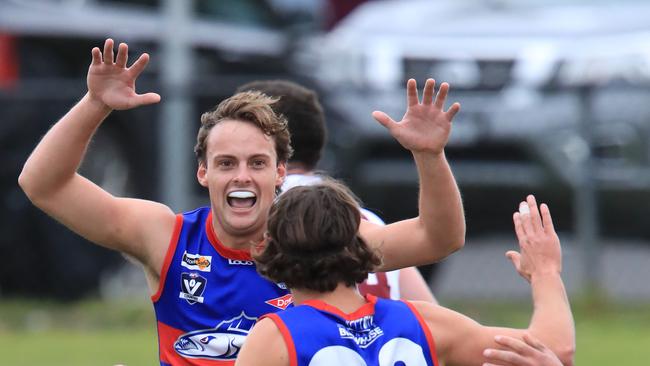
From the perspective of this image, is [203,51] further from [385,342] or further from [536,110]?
[385,342]

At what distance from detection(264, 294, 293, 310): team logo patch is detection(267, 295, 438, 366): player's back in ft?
2.25

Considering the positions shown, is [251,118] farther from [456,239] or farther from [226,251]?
[456,239]

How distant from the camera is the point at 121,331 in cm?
1030

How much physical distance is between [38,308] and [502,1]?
4767mm

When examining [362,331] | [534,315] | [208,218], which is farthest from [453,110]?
[208,218]

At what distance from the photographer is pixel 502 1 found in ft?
43.1

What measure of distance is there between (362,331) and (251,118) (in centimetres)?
95

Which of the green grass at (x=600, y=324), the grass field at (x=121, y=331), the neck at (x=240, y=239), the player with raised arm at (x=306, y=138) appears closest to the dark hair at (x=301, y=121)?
the player with raised arm at (x=306, y=138)

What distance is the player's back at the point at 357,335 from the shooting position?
12.6 feet

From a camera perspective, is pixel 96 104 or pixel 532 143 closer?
pixel 96 104

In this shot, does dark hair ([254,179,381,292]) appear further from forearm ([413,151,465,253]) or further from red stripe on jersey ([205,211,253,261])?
red stripe on jersey ([205,211,253,261])

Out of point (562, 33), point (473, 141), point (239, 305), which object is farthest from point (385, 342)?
point (562, 33)

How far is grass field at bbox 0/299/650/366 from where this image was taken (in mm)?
8945

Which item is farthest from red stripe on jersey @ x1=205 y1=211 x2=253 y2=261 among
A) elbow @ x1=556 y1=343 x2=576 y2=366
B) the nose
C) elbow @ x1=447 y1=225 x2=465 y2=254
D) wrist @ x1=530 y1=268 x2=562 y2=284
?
elbow @ x1=556 y1=343 x2=576 y2=366
